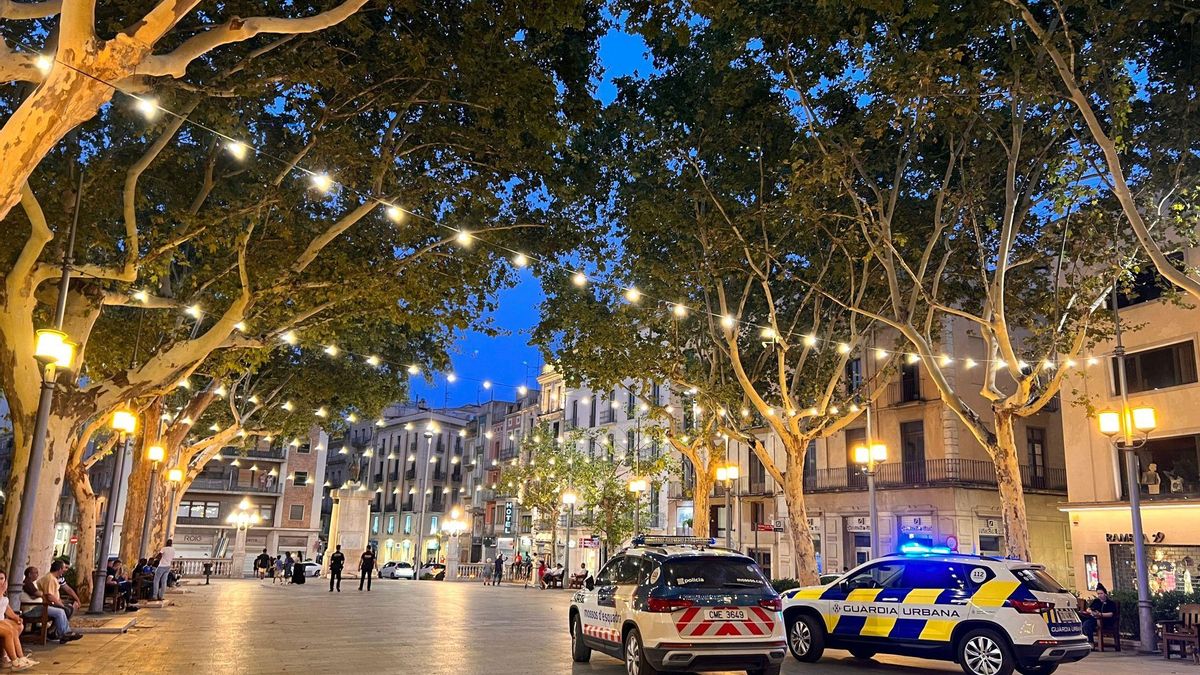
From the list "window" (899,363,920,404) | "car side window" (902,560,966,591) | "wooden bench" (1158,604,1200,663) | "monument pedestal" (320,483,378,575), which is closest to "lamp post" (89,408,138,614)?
"car side window" (902,560,966,591)

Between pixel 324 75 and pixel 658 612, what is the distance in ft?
31.3

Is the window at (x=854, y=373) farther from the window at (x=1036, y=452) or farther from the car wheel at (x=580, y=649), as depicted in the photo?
the car wheel at (x=580, y=649)

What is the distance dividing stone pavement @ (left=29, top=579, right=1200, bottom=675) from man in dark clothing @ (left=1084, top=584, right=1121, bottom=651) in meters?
0.72

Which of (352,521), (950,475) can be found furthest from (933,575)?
(352,521)

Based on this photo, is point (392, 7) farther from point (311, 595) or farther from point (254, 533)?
point (254, 533)

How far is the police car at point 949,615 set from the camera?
11297 millimetres

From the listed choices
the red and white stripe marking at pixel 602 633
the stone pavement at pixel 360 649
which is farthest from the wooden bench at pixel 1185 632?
the red and white stripe marking at pixel 602 633

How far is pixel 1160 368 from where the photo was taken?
942 inches

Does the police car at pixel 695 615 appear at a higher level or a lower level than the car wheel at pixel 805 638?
higher

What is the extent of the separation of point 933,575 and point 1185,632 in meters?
5.49

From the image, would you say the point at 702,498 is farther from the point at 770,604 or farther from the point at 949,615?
the point at 770,604

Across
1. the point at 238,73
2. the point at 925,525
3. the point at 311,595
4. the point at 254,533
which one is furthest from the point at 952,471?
the point at 254,533

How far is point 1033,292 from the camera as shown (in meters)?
21.6

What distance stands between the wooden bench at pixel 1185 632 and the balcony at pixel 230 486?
60.1 meters
